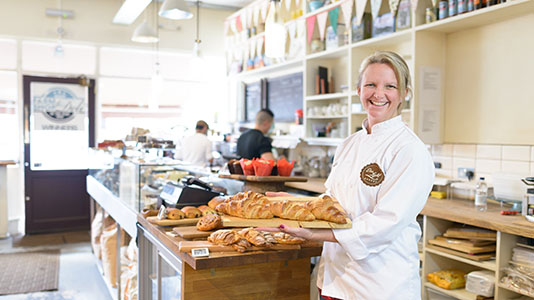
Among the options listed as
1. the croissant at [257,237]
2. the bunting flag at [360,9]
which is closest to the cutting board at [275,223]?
the croissant at [257,237]

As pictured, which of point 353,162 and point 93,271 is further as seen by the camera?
point 93,271

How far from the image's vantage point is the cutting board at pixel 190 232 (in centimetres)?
207

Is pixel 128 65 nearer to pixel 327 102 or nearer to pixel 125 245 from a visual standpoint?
pixel 327 102

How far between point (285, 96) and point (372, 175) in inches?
182

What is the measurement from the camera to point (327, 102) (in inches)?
220

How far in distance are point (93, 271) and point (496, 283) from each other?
385 cm

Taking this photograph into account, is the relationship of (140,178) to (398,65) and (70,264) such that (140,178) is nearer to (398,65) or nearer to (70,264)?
(398,65)

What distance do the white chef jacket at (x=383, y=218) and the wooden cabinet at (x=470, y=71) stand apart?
221 centimetres

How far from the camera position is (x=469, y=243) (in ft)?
10.1

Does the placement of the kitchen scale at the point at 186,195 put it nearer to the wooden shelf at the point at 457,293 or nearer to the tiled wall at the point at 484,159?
the wooden shelf at the point at 457,293

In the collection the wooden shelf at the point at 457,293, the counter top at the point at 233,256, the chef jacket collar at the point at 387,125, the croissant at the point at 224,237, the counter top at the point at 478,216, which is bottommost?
the wooden shelf at the point at 457,293

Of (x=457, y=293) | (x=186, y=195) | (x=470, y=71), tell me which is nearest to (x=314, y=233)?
(x=186, y=195)

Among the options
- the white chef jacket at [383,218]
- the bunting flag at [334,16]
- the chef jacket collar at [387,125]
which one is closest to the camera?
the white chef jacket at [383,218]

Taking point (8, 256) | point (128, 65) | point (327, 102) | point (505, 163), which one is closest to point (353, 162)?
point (505, 163)
